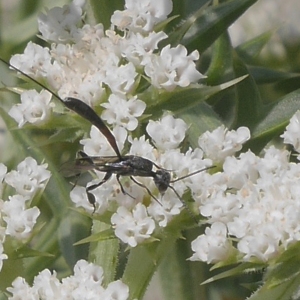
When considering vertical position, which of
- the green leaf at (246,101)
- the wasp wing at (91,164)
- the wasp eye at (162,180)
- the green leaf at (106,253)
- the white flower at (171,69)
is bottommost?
the green leaf at (106,253)

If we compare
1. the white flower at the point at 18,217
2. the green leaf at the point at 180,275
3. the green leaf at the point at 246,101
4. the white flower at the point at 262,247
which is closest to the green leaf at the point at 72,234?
the green leaf at the point at 180,275

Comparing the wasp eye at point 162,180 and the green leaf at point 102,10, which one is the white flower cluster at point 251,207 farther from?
the green leaf at point 102,10

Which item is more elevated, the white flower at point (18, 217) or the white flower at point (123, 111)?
the white flower at point (123, 111)

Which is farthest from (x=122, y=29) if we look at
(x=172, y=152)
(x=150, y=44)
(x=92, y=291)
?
(x=92, y=291)

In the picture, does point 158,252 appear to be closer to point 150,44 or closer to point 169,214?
point 169,214

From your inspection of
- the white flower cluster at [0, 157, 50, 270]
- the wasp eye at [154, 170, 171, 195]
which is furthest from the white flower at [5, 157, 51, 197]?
the wasp eye at [154, 170, 171, 195]

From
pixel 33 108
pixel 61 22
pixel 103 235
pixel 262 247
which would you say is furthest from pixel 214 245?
pixel 61 22

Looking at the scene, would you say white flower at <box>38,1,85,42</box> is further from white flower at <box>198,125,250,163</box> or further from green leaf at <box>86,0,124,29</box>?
white flower at <box>198,125,250,163</box>
